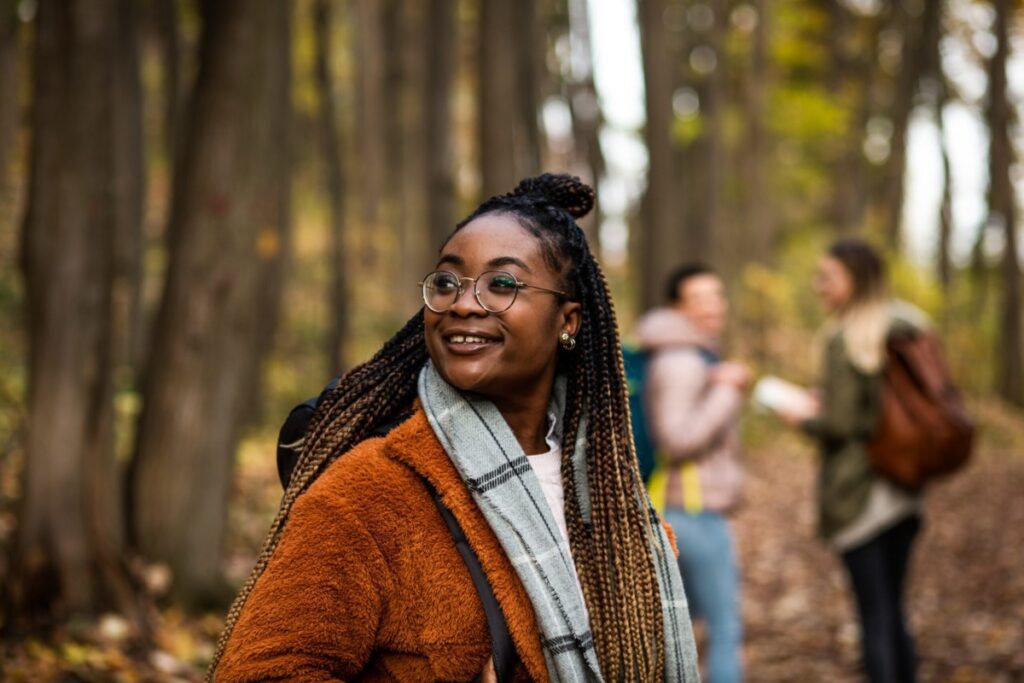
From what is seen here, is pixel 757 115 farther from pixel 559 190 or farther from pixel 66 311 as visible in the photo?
pixel 559 190

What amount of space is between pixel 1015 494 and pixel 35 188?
35.6ft

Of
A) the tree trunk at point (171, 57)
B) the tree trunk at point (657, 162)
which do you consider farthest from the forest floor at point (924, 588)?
the tree trunk at point (171, 57)

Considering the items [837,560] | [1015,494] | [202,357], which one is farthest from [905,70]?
[202,357]

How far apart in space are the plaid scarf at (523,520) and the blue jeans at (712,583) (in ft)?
8.50

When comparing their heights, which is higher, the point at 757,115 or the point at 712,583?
the point at 757,115

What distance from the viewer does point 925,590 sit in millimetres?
8086

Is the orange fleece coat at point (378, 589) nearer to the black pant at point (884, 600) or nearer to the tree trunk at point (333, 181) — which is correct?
the black pant at point (884, 600)

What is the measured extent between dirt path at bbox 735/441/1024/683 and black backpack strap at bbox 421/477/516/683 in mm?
4867

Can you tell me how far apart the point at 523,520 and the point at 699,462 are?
9.71ft

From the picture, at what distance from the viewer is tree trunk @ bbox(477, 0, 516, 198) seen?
8.79m

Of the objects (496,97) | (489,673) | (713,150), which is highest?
(713,150)

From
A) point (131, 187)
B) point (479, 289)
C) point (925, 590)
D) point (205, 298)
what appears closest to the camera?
point (479, 289)

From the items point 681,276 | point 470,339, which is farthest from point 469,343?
point 681,276

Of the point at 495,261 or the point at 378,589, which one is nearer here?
the point at 378,589
